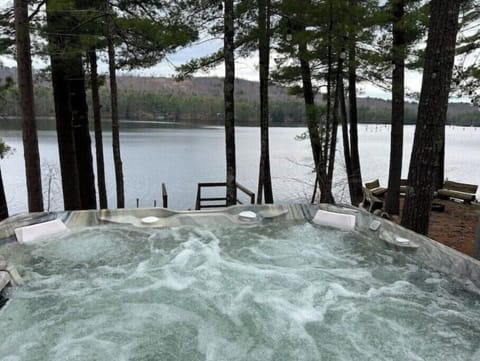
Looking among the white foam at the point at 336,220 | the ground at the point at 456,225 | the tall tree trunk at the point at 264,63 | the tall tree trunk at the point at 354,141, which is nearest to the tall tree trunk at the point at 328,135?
the tall tree trunk at the point at 354,141

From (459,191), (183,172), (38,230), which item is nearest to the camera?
(38,230)

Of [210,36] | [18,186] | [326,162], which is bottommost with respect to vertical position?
[18,186]

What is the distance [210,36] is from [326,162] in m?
2.82

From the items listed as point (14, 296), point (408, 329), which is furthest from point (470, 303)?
point (14, 296)

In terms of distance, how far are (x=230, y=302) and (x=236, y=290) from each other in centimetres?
16

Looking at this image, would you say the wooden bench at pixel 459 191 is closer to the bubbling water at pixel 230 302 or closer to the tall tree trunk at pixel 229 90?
the tall tree trunk at pixel 229 90

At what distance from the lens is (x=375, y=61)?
5.41 metres

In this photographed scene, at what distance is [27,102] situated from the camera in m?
3.58

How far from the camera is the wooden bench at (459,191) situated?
684 centimetres

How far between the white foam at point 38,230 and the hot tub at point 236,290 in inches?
2.2

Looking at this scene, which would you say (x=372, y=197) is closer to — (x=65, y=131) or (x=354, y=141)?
(x=354, y=141)

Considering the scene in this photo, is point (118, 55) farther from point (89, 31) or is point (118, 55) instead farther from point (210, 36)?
point (210, 36)

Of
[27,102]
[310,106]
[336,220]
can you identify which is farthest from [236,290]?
[310,106]

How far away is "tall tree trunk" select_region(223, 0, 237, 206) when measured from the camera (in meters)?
4.83
